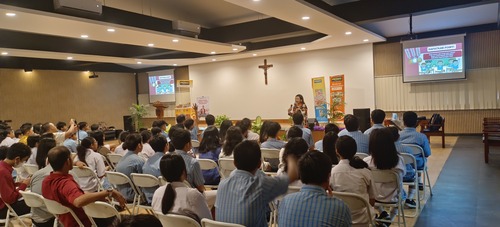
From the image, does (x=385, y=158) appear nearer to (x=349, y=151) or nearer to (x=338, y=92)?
(x=349, y=151)

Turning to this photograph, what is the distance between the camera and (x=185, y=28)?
802 centimetres

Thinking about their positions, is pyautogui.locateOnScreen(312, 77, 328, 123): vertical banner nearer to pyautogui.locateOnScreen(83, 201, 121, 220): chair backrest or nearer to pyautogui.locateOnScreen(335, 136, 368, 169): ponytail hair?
pyautogui.locateOnScreen(335, 136, 368, 169): ponytail hair

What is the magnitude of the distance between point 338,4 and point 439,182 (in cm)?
415

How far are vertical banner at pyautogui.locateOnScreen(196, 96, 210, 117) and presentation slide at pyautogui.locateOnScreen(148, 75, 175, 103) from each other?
142cm

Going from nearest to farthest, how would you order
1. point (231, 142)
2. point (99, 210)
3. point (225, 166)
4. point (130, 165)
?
1. point (99, 210)
2. point (130, 165)
3. point (225, 166)
4. point (231, 142)

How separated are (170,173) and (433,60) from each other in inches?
379

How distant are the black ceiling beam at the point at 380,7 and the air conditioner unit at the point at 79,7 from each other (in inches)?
141

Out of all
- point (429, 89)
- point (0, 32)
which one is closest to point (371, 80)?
point (429, 89)

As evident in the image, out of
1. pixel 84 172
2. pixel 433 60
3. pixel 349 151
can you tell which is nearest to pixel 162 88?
pixel 433 60

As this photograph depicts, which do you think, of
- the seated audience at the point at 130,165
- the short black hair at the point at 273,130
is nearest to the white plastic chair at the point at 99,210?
the seated audience at the point at 130,165

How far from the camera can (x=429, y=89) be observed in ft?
33.9

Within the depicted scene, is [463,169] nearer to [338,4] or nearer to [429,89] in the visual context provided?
[338,4]

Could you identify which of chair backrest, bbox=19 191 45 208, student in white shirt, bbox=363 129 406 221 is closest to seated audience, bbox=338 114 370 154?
student in white shirt, bbox=363 129 406 221

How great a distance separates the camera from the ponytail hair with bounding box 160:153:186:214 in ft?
7.49
